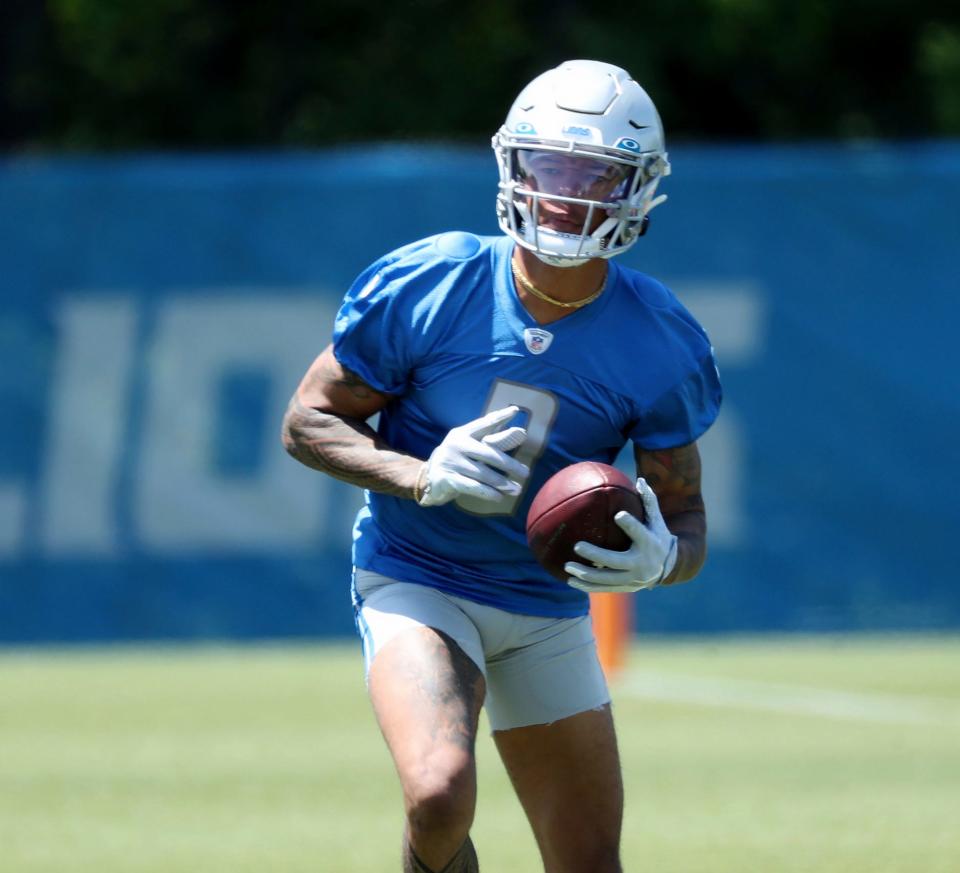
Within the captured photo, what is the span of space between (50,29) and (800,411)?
10038 millimetres

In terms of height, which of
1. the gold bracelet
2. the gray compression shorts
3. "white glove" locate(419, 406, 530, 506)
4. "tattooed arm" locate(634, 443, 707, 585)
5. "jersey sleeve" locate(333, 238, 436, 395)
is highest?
"jersey sleeve" locate(333, 238, 436, 395)

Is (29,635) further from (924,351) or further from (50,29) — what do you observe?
(50,29)

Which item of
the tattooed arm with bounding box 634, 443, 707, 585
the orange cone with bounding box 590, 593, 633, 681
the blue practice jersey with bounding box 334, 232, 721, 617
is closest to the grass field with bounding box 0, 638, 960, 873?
the orange cone with bounding box 590, 593, 633, 681

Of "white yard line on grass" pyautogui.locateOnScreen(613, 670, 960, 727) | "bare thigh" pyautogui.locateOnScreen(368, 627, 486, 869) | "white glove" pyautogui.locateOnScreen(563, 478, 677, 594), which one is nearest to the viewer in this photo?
"bare thigh" pyautogui.locateOnScreen(368, 627, 486, 869)

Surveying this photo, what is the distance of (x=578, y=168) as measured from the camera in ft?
16.6

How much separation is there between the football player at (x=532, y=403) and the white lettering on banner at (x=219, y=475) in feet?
28.2

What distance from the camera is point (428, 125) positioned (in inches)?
774

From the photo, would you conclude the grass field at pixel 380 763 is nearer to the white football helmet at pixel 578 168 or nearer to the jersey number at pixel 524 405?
the jersey number at pixel 524 405

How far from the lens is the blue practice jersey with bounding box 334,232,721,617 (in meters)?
5.03

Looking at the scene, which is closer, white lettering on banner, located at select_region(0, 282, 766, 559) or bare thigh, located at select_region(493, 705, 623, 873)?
bare thigh, located at select_region(493, 705, 623, 873)

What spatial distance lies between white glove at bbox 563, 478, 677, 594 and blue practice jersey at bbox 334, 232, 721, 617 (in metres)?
0.30

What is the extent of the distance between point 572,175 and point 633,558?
0.99 m

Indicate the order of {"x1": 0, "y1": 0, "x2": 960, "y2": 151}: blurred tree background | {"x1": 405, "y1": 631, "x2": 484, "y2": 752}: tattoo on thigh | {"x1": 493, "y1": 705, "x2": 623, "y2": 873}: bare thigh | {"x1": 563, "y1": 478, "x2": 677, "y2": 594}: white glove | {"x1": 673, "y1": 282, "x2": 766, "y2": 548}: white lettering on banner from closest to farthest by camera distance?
{"x1": 405, "y1": 631, "x2": 484, "y2": 752}: tattoo on thigh → {"x1": 563, "y1": 478, "x2": 677, "y2": 594}: white glove → {"x1": 493, "y1": 705, "x2": 623, "y2": 873}: bare thigh → {"x1": 673, "y1": 282, "x2": 766, "y2": 548}: white lettering on banner → {"x1": 0, "y1": 0, "x2": 960, "y2": 151}: blurred tree background

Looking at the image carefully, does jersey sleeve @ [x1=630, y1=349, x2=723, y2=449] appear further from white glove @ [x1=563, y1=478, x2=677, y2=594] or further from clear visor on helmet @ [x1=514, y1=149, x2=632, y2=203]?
clear visor on helmet @ [x1=514, y1=149, x2=632, y2=203]
